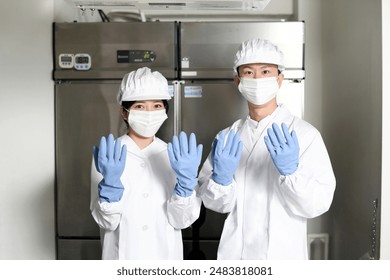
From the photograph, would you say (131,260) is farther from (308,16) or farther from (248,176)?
(308,16)

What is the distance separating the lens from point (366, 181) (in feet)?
6.50

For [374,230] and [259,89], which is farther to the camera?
[374,230]

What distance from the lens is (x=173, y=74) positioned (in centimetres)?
210

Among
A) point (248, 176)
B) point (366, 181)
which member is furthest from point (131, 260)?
point (366, 181)

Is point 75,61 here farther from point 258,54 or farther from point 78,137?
point 258,54

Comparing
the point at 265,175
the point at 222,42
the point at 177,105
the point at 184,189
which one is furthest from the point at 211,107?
the point at 184,189

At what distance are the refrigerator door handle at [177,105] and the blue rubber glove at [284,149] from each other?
2.33 ft

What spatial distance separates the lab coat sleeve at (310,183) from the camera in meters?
1.45

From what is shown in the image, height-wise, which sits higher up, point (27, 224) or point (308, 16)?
point (308, 16)

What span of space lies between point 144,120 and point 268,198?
1.62 feet

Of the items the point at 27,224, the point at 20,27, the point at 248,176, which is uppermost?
the point at 20,27

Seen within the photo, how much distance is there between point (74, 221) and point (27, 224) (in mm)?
217
